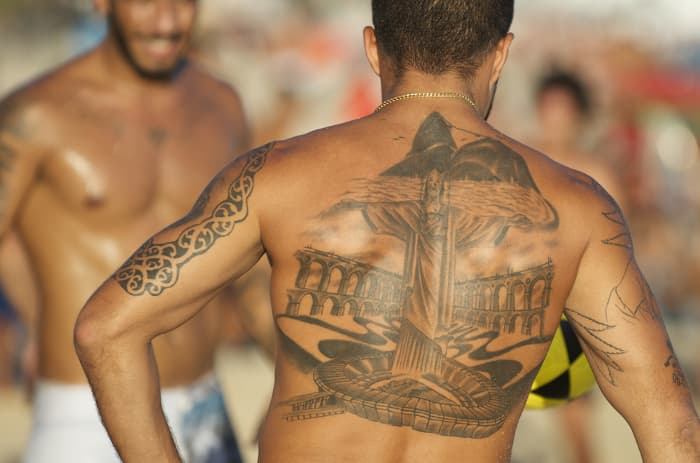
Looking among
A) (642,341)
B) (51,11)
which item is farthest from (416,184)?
(51,11)

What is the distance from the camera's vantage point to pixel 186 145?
402 cm

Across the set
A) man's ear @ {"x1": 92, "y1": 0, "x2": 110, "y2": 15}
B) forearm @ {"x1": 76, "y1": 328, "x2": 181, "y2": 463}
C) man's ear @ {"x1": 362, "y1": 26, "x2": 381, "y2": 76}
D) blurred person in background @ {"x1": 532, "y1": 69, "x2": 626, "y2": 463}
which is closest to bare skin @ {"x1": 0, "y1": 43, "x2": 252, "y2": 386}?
man's ear @ {"x1": 92, "y1": 0, "x2": 110, "y2": 15}

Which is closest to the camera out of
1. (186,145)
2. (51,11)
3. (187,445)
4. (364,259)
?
(364,259)

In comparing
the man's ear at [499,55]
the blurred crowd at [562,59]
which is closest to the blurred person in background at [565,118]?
the blurred crowd at [562,59]

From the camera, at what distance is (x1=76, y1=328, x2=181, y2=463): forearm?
7.91 ft

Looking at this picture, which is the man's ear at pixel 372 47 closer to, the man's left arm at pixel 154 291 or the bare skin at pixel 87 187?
the man's left arm at pixel 154 291

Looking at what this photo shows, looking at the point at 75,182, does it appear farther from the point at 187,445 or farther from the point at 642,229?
the point at 642,229

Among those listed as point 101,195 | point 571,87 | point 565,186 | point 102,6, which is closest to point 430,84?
point 565,186

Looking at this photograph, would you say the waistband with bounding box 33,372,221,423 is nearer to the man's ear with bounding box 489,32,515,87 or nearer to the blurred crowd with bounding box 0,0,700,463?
the man's ear with bounding box 489,32,515,87

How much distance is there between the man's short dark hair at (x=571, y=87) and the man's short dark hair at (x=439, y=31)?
5037 mm

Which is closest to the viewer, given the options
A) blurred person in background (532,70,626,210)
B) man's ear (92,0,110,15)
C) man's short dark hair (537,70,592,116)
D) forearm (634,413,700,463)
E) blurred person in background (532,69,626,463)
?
forearm (634,413,700,463)

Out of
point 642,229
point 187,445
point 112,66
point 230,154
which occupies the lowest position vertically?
point 642,229

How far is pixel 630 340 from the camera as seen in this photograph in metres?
2.50

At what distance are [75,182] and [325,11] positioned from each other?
15.8 meters
